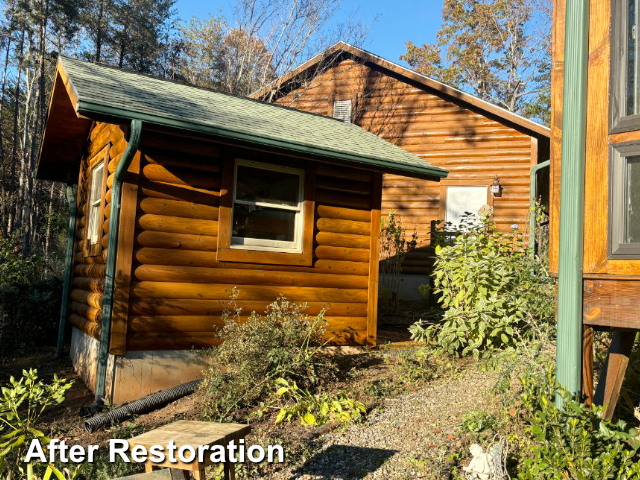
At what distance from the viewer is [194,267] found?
20.4 ft

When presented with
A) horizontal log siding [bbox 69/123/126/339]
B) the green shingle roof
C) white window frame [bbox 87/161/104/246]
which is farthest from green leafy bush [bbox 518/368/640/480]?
white window frame [bbox 87/161/104/246]

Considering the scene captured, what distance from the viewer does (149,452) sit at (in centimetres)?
287

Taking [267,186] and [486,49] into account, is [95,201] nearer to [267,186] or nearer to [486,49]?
[267,186]

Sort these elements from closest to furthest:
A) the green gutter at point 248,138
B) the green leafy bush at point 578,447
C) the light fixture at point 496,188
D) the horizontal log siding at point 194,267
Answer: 1. the green leafy bush at point 578,447
2. the green gutter at point 248,138
3. the horizontal log siding at point 194,267
4. the light fixture at point 496,188

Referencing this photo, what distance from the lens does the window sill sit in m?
6.42

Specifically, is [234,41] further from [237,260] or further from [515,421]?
[515,421]

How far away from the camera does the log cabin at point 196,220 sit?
227 inches

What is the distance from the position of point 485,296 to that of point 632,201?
3357 mm

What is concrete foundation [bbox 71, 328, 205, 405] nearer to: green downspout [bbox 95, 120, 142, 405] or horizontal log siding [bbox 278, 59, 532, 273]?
green downspout [bbox 95, 120, 142, 405]

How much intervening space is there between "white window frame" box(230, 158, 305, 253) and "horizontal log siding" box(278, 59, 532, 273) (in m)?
6.76

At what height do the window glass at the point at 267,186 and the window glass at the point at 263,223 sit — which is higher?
the window glass at the point at 267,186

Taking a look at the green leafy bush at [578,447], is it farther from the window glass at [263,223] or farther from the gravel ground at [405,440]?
the window glass at [263,223]

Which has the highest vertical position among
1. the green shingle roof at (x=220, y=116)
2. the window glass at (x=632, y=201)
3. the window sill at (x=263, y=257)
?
the green shingle roof at (x=220, y=116)

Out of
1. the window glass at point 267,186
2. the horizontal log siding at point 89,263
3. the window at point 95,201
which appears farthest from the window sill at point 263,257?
the window at point 95,201
